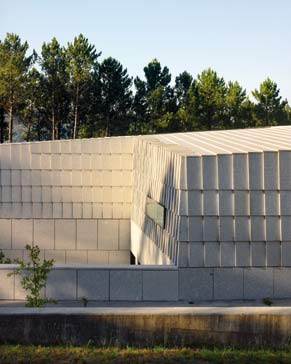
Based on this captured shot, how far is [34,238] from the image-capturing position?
29.6 metres

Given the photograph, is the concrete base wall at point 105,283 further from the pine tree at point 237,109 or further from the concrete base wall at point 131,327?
the pine tree at point 237,109

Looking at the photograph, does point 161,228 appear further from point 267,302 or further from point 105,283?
point 267,302

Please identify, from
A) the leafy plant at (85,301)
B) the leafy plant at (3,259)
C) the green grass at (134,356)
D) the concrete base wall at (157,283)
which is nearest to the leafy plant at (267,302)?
the concrete base wall at (157,283)

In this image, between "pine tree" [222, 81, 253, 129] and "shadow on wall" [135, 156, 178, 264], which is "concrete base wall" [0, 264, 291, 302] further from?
"pine tree" [222, 81, 253, 129]

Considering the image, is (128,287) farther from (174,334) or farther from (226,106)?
(226,106)

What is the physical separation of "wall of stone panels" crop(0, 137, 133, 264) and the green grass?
18075 millimetres

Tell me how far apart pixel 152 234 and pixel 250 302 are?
19.9 feet

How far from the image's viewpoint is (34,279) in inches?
609

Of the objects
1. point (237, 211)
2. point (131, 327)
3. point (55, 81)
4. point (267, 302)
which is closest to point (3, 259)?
point (237, 211)

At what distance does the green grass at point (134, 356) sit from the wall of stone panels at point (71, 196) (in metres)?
18.1

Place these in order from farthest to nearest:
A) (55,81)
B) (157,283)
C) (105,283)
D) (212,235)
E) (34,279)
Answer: (55,81) → (105,283) → (157,283) → (212,235) → (34,279)

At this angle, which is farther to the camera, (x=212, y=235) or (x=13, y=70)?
(x=13, y=70)

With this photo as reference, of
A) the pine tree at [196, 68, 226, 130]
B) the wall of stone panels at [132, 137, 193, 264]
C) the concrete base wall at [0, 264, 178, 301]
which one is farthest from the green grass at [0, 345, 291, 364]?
the pine tree at [196, 68, 226, 130]

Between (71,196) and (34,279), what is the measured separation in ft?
44.8
